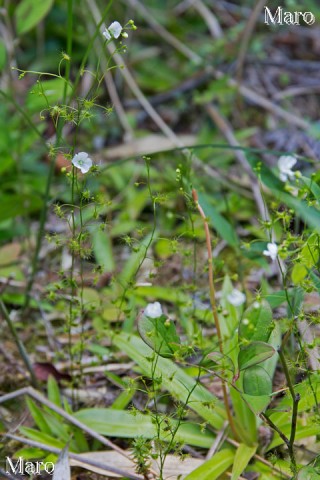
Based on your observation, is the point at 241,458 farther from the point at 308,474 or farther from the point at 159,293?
the point at 159,293

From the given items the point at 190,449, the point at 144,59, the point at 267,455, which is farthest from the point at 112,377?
the point at 144,59

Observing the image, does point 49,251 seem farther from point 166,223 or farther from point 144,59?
point 144,59

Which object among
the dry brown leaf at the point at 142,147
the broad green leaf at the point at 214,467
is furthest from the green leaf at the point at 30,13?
the broad green leaf at the point at 214,467

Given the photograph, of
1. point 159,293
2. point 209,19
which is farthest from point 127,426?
point 209,19

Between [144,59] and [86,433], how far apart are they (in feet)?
7.67

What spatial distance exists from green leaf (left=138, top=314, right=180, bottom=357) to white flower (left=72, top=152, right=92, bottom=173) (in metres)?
0.37

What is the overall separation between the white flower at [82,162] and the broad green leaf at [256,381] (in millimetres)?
579

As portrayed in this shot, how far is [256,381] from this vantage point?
1.42 meters

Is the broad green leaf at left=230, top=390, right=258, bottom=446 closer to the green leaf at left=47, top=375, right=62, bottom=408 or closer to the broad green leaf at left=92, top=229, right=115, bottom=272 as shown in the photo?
the green leaf at left=47, top=375, right=62, bottom=408

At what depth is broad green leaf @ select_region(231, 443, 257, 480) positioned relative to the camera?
148 centimetres

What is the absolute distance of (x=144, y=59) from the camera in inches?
138

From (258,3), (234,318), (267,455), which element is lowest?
(267,455)

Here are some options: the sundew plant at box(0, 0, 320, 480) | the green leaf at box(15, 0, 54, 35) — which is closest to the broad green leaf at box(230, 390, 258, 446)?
the sundew plant at box(0, 0, 320, 480)

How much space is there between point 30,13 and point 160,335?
4.98 feet
